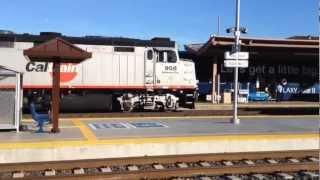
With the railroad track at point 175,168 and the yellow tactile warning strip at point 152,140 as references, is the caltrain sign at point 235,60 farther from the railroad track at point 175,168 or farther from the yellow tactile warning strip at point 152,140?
the railroad track at point 175,168

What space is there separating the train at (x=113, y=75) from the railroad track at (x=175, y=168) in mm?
12735

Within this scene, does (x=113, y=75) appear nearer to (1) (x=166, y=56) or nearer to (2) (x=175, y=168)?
(1) (x=166, y=56)

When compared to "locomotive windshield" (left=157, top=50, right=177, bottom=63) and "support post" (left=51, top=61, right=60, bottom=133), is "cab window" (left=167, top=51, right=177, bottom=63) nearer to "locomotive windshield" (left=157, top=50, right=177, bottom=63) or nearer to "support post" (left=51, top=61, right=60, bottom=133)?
"locomotive windshield" (left=157, top=50, right=177, bottom=63)

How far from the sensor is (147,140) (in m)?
12.8

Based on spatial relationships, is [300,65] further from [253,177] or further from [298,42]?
[253,177]

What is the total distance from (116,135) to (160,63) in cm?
1135

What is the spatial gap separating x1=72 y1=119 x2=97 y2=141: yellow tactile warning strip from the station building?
19624 millimetres

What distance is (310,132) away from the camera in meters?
15.1

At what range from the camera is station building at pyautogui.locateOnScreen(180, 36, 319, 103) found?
121 feet

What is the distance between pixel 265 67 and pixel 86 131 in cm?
3029

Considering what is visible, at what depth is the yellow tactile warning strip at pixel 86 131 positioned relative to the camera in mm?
13193

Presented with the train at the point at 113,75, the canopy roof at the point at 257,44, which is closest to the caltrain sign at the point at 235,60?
the train at the point at 113,75

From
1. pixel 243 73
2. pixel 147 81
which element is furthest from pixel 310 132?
pixel 243 73

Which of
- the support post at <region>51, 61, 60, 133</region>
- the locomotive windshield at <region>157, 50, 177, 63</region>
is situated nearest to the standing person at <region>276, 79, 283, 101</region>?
the locomotive windshield at <region>157, 50, 177, 63</region>
